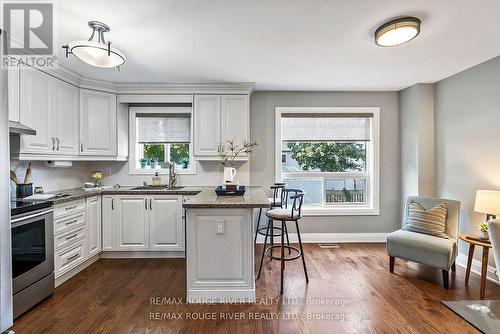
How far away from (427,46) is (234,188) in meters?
2.46

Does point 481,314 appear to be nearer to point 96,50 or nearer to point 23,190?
point 96,50

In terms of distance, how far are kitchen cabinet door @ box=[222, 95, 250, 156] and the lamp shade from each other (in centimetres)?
288

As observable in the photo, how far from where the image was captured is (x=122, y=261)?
138 inches

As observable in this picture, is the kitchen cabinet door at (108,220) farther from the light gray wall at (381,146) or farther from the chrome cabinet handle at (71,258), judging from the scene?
the light gray wall at (381,146)

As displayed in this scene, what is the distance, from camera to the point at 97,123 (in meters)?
3.65

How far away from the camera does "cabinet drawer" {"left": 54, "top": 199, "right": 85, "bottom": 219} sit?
2701 mm

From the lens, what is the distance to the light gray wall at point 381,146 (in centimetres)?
420

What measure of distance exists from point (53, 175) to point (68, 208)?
2.77 feet

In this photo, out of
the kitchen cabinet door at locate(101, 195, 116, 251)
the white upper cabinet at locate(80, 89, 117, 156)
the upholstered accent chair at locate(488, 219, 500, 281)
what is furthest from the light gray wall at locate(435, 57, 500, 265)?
the white upper cabinet at locate(80, 89, 117, 156)

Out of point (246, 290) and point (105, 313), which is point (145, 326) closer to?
point (105, 313)

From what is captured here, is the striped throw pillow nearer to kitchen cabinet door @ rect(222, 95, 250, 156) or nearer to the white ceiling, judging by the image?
the white ceiling

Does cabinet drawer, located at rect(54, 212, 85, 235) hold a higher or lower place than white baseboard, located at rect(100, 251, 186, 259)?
higher

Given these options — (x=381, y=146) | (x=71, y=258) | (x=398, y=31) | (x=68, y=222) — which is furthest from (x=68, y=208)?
(x=381, y=146)

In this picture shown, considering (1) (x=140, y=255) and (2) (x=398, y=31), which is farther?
(1) (x=140, y=255)
